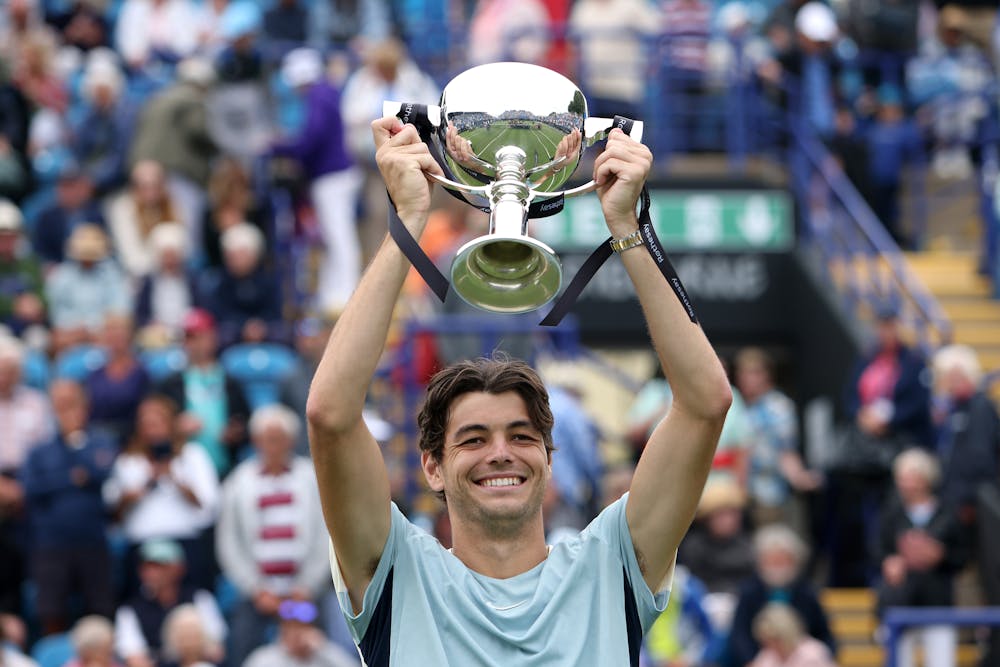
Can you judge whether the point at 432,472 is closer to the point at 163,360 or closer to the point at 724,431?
the point at 724,431

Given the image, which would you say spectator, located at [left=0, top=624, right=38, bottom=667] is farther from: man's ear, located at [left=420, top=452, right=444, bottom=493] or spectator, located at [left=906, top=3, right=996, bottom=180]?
spectator, located at [left=906, top=3, right=996, bottom=180]

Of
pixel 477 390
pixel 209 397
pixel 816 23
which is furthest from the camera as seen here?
pixel 816 23

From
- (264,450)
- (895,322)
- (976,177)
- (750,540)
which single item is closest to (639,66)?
(976,177)

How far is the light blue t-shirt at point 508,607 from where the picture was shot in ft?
13.6

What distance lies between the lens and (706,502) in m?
11.0

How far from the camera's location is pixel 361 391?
4133mm

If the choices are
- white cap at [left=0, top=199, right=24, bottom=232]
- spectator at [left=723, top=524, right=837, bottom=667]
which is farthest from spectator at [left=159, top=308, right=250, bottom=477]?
spectator at [left=723, top=524, right=837, bottom=667]

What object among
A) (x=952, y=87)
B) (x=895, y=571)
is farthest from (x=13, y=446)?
(x=952, y=87)

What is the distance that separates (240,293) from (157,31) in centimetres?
406

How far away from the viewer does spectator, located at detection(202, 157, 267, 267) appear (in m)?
13.7

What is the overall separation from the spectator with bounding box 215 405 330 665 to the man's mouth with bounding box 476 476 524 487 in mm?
6034

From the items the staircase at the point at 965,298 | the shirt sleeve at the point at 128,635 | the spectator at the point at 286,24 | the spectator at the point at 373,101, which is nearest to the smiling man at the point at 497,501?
the shirt sleeve at the point at 128,635

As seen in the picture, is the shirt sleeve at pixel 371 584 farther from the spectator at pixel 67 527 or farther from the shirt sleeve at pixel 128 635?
the spectator at pixel 67 527

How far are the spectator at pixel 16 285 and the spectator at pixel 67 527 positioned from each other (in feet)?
6.19
